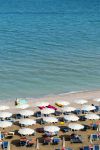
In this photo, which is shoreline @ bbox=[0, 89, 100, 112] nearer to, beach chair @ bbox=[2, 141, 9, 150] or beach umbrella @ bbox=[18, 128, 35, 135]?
beach umbrella @ bbox=[18, 128, 35, 135]

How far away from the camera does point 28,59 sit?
4609 centimetres

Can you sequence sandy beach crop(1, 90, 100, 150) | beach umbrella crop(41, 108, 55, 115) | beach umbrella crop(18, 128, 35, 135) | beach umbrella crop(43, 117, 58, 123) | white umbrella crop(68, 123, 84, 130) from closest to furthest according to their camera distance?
sandy beach crop(1, 90, 100, 150)
beach umbrella crop(18, 128, 35, 135)
white umbrella crop(68, 123, 84, 130)
beach umbrella crop(43, 117, 58, 123)
beach umbrella crop(41, 108, 55, 115)

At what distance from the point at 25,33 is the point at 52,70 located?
2655cm

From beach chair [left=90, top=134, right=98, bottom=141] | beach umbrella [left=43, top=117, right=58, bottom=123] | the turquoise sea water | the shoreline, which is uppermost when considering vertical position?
the turquoise sea water

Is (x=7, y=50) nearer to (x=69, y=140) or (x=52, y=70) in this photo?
(x=52, y=70)

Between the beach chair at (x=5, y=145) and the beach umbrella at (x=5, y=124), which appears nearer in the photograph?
the beach chair at (x=5, y=145)

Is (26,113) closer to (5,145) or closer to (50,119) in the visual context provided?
(50,119)

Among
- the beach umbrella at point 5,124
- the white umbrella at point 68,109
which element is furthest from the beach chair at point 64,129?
the beach umbrella at point 5,124

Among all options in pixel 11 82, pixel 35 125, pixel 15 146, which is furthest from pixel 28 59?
pixel 15 146

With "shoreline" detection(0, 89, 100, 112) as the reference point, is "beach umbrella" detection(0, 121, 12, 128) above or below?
below

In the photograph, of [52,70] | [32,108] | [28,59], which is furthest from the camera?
[28,59]

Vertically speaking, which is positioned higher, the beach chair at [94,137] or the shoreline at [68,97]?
the shoreline at [68,97]

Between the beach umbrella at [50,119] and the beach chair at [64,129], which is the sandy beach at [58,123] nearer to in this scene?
the beach chair at [64,129]

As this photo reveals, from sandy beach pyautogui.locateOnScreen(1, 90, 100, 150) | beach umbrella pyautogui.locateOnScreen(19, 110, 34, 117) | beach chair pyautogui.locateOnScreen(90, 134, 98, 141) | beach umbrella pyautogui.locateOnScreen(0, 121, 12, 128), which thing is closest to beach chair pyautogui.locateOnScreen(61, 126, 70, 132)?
sandy beach pyautogui.locateOnScreen(1, 90, 100, 150)
